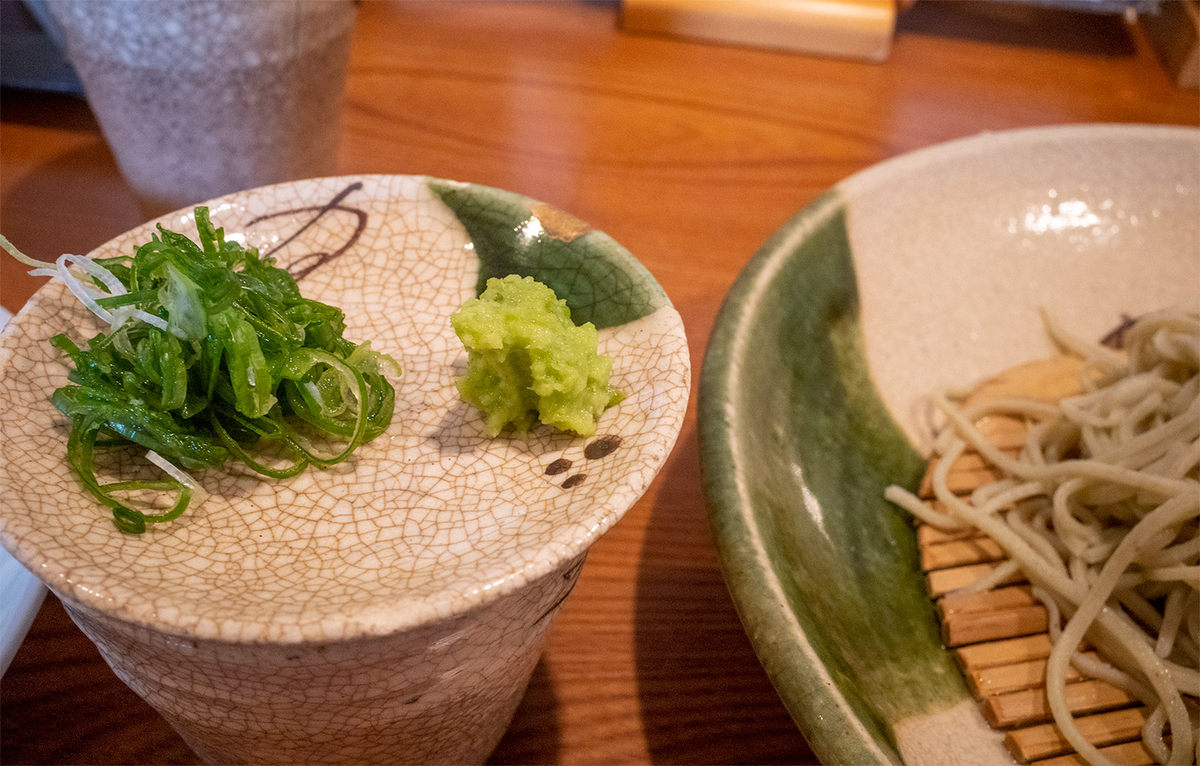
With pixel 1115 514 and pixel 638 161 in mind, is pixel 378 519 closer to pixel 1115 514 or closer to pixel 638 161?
pixel 1115 514

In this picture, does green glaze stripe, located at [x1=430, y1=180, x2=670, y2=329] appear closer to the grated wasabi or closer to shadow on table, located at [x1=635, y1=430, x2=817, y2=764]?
the grated wasabi

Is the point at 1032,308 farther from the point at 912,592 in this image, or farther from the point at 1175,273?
the point at 912,592

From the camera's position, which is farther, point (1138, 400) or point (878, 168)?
point (878, 168)

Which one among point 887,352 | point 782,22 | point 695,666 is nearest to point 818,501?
point 695,666

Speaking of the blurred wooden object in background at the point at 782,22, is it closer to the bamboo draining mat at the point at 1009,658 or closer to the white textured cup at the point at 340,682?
the bamboo draining mat at the point at 1009,658

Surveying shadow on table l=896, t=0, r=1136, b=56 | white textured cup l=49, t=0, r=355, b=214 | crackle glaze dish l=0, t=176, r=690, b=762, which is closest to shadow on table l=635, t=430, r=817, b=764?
crackle glaze dish l=0, t=176, r=690, b=762

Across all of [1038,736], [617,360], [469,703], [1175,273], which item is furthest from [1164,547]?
[469,703]

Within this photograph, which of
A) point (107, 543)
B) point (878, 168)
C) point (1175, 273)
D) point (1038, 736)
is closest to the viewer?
point (107, 543)
